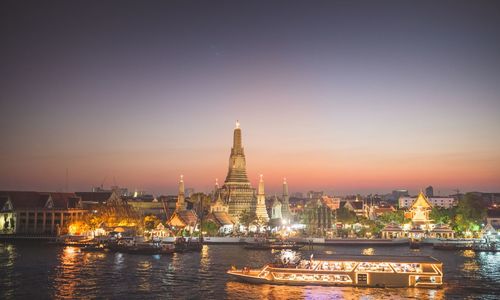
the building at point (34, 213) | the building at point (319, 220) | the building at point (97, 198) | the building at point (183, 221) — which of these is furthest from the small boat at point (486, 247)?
the building at point (97, 198)

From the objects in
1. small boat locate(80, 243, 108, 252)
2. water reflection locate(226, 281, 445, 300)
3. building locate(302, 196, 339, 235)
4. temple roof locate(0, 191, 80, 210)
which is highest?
temple roof locate(0, 191, 80, 210)

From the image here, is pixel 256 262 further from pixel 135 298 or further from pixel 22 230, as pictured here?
pixel 22 230

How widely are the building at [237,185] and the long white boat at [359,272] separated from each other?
69.0 metres

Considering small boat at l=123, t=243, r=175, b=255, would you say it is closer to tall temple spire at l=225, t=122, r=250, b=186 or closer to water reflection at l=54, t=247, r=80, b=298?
water reflection at l=54, t=247, r=80, b=298

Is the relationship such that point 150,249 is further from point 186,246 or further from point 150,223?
point 150,223

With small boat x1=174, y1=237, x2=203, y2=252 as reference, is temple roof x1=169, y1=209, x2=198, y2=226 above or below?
above

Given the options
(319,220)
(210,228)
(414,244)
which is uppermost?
(319,220)

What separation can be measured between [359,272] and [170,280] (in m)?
16.0

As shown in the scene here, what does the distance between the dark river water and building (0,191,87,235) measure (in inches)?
1384

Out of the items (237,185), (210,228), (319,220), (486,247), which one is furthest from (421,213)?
(210,228)

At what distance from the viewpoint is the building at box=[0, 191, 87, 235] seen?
10156cm

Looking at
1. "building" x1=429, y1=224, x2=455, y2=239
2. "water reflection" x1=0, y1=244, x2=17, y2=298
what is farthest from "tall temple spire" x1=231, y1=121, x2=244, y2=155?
"water reflection" x1=0, y1=244, x2=17, y2=298

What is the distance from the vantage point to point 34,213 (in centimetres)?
10325

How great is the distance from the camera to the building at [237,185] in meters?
114
